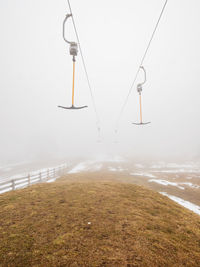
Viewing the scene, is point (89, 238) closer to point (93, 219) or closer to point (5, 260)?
point (93, 219)

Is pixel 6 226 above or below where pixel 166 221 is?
above

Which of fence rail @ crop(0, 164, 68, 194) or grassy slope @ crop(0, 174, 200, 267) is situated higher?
grassy slope @ crop(0, 174, 200, 267)

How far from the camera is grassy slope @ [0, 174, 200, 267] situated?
3.45 m

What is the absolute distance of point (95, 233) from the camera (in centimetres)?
445

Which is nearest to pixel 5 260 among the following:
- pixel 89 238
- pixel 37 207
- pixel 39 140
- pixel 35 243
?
pixel 35 243

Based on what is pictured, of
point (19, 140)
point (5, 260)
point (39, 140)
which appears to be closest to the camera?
point (5, 260)

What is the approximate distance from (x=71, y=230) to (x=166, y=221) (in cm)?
406

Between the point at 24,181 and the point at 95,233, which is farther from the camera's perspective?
the point at 24,181

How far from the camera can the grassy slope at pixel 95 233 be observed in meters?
3.45

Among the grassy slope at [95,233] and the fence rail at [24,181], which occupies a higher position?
the grassy slope at [95,233]

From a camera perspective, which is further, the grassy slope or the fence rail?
the fence rail

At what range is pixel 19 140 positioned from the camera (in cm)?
15588

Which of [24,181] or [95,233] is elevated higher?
[95,233]

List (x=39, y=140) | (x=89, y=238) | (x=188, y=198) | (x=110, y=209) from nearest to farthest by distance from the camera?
(x=89, y=238) → (x=110, y=209) → (x=188, y=198) → (x=39, y=140)
